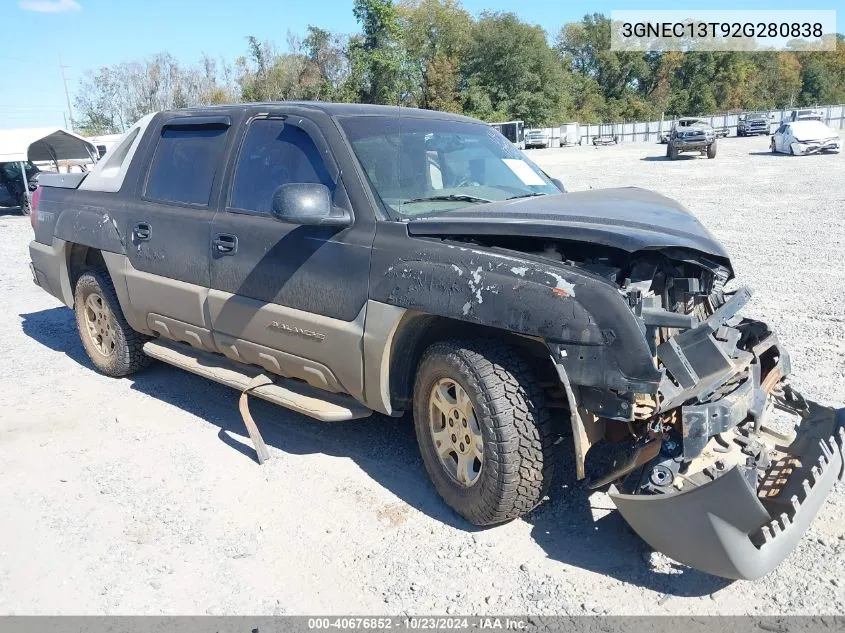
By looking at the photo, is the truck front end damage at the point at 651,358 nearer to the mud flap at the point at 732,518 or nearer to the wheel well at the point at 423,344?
the mud flap at the point at 732,518

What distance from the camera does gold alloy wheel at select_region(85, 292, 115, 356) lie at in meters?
5.50

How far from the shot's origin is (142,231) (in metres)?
4.79

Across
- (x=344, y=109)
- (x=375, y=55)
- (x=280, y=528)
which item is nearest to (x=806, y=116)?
(x=375, y=55)

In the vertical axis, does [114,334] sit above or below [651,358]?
below

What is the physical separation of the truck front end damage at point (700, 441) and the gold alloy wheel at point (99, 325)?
406 centimetres

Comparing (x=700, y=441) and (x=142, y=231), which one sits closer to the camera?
(x=700, y=441)

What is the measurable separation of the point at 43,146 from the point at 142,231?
62.3 feet

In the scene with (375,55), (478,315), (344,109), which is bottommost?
(478,315)

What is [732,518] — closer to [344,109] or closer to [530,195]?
[530,195]

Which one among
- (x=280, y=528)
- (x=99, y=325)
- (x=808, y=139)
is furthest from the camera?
(x=808, y=139)

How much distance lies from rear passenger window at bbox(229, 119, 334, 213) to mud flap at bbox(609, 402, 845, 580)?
7.58 feet

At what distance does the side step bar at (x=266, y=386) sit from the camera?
372 cm

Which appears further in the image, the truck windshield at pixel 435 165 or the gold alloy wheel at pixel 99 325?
the gold alloy wheel at pixel 99 325

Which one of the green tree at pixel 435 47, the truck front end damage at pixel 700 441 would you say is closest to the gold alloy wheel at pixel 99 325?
the truck front end damage at pixel 700 441
